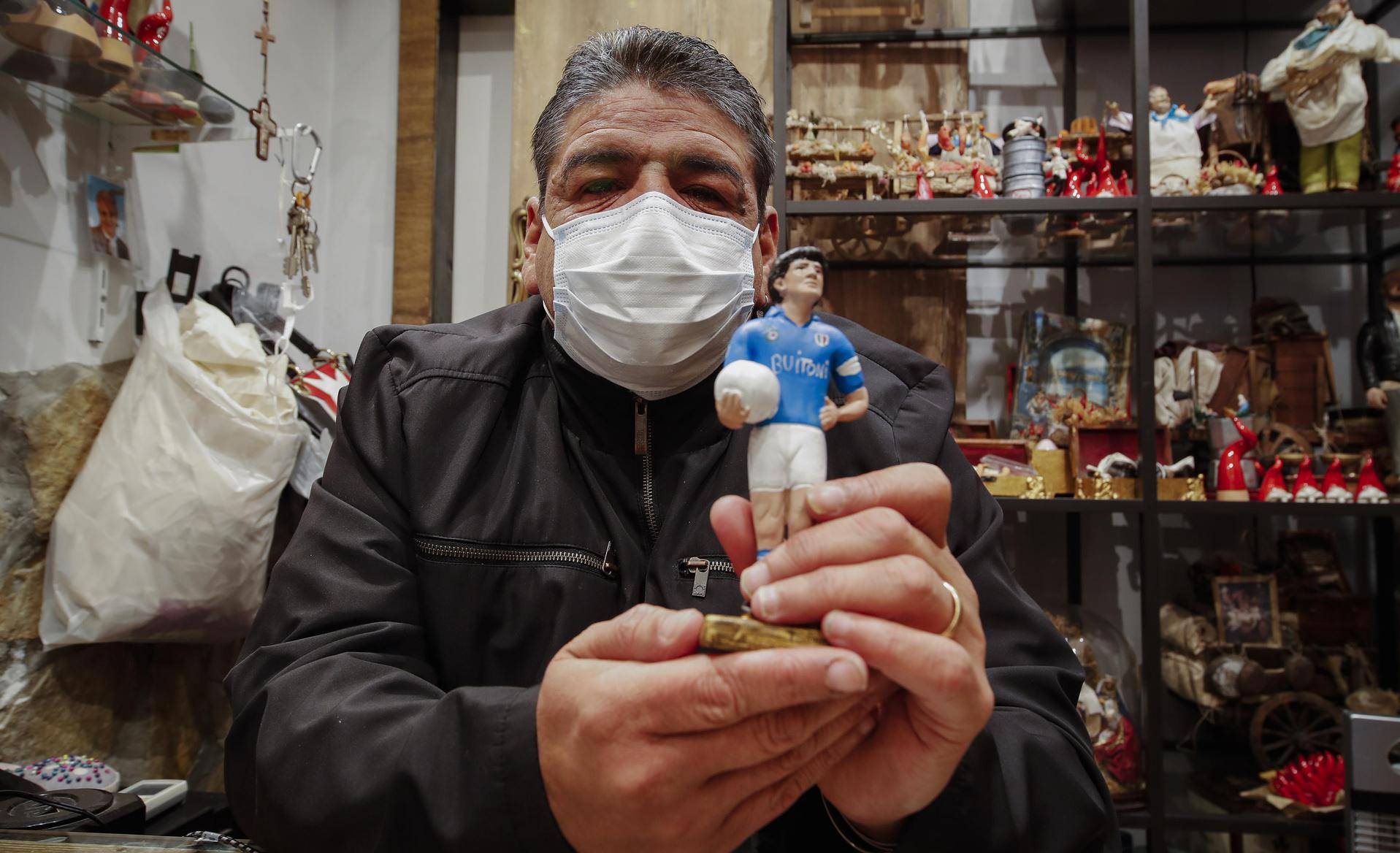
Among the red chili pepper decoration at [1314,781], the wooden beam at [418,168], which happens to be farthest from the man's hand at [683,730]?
the wooden beam at [418,168]

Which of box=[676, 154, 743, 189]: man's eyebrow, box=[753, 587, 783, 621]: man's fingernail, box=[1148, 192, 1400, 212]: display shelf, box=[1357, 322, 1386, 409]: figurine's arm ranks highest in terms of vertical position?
box=[1148, 192, 1400, 212]: display shelf

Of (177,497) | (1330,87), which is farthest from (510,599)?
(1330,87)

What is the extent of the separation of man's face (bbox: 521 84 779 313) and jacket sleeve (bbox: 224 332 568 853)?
37cm

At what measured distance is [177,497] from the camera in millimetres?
1730

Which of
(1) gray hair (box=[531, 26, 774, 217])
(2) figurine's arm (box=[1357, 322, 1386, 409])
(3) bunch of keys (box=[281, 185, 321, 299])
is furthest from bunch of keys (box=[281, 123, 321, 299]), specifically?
(2) figurine's arm (box=[1357, 322, 1386, 409])

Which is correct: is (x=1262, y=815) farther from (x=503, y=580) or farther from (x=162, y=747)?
(x=162, y=747)

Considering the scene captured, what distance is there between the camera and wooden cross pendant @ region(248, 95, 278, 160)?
206 centimetres

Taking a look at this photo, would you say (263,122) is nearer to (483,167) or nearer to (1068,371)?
(483,167)

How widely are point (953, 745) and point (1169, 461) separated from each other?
6.72ft

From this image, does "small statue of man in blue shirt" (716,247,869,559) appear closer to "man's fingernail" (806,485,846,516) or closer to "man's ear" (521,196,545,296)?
"man's fingernail" (806,485,846,516)

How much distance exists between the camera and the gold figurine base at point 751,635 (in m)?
0.67

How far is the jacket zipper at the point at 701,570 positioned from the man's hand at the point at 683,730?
14.3 inches

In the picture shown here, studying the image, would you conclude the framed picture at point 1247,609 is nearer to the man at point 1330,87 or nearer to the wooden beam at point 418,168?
the man at point 1330,87

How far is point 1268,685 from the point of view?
236cm
